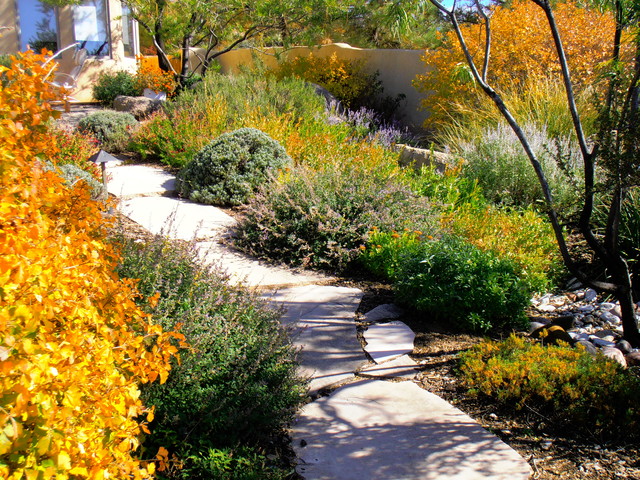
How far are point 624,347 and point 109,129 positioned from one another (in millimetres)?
9296

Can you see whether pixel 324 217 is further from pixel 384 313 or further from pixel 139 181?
pixel 139 181

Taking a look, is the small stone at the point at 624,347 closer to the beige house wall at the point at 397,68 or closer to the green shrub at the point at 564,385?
the green shrub at the point at 564,385

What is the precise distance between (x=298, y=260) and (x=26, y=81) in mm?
3491

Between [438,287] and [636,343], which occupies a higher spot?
[438,287]

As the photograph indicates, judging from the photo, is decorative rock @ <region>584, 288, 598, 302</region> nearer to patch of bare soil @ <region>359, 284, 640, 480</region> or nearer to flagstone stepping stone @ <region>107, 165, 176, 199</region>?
patch of bare soil @ <region>359, 284, 640, 480</region>

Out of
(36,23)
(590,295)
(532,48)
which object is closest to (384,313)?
(590,295)

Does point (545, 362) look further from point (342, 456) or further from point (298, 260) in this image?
point (298, 260)

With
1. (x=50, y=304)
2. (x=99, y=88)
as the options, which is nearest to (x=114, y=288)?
(x=50, y=304)

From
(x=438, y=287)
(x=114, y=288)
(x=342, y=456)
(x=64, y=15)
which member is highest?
(x=64, y=15)

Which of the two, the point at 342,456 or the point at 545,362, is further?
the point at 545,362

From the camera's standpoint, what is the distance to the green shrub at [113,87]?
17.7 m

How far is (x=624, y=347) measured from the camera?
12.3ft

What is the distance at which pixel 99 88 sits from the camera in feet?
59.3

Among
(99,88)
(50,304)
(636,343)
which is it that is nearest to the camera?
(50,304)
